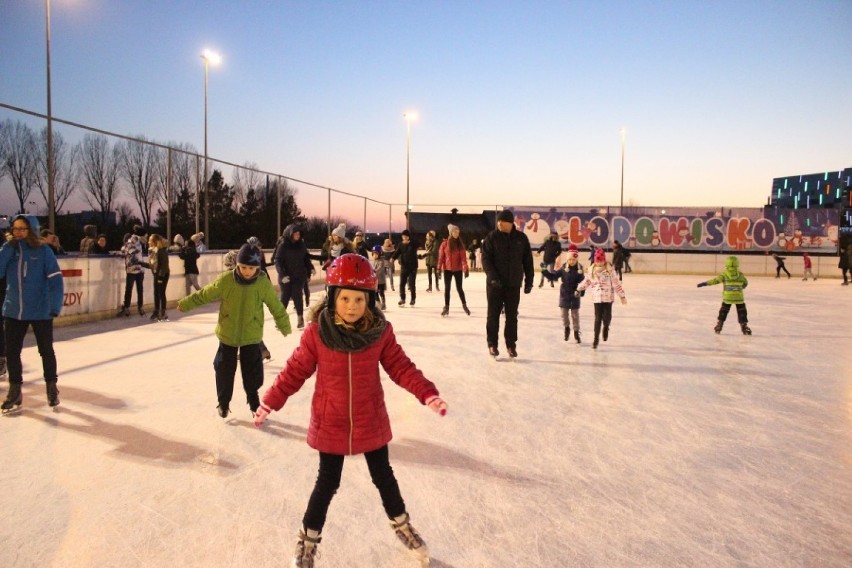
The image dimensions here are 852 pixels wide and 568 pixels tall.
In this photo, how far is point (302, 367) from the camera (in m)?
2.48

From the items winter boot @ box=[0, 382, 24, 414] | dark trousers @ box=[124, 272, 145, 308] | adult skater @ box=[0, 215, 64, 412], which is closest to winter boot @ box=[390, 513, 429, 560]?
adult skater @ box=[0, 215, 64, 412]

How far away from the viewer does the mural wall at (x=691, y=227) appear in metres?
26.3

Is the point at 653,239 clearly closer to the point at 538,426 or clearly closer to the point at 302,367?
the point at 538,426

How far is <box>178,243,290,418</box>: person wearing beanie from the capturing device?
4.49 m

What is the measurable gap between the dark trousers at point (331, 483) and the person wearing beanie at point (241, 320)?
2139 mm

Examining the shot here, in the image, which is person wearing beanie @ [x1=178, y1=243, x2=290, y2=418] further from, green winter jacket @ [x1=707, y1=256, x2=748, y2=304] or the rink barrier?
green winter jacket @ [x1=707, y1=256, x2=748, y2=304]

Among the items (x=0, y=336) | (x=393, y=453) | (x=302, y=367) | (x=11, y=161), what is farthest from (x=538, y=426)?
(x=11, y=161)

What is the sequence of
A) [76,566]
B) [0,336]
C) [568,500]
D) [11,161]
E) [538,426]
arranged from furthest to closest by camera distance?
[11,161]
[0,336]
[538,426]
[568,500]
[76,566]

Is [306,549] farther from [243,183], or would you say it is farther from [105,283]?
[243,183]

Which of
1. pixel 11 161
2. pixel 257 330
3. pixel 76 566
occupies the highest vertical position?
pixel 11 161

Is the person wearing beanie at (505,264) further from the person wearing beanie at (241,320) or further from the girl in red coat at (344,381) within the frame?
the girl in red coat at (344,381)

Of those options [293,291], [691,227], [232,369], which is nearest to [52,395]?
[232,369]

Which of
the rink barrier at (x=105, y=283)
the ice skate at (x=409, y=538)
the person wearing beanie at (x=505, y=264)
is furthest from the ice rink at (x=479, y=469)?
the rink barrier at (x=105, y=283)

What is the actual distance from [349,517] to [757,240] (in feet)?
91.3
